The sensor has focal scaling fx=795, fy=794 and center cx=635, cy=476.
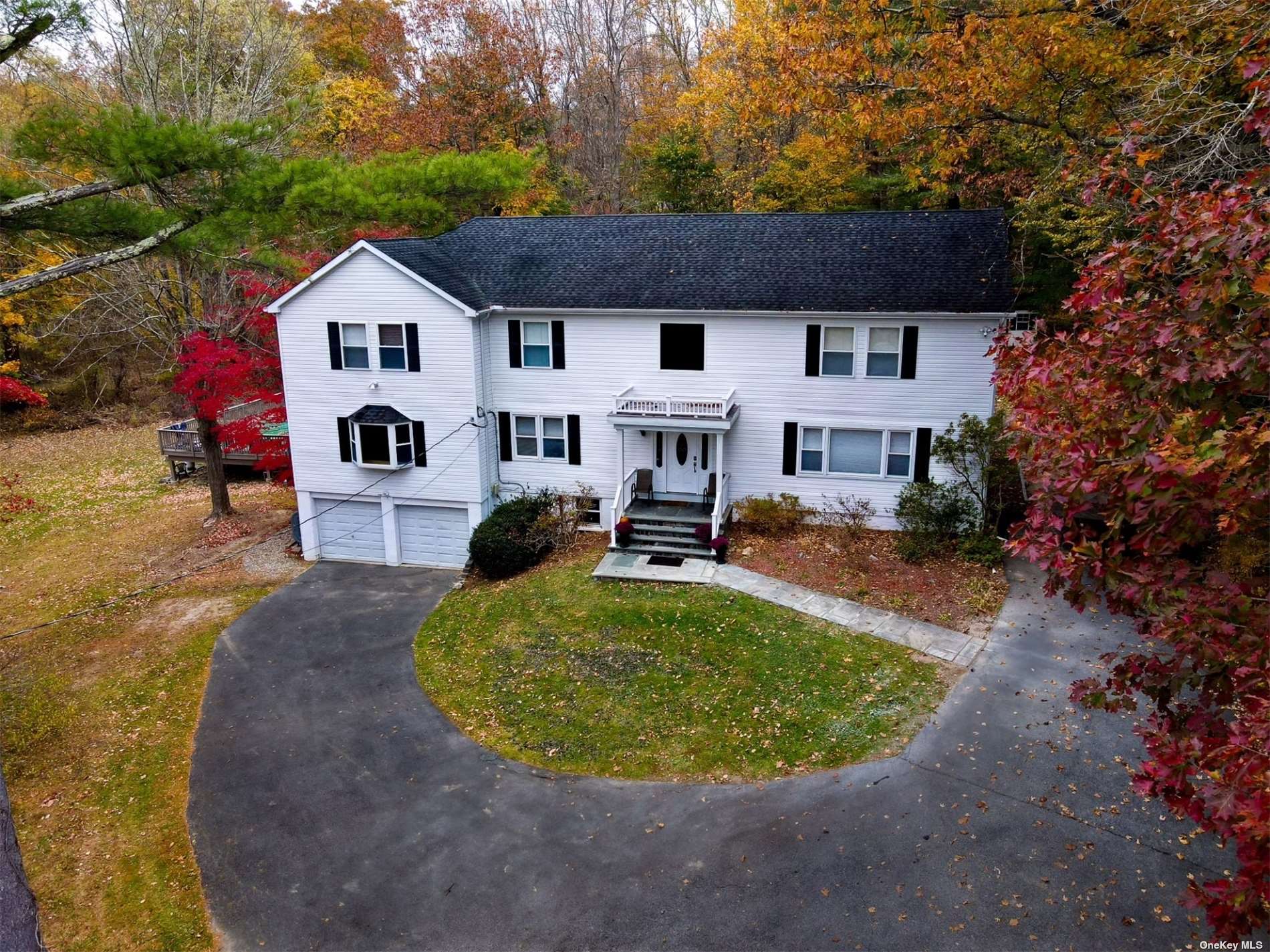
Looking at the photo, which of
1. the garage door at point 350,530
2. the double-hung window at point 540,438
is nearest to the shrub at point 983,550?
the double-hung window at point 540,438

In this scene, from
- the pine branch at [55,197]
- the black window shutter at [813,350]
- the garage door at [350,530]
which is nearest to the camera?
the pine branch at [55,197]

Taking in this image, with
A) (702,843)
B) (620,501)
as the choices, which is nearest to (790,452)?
(620,501)

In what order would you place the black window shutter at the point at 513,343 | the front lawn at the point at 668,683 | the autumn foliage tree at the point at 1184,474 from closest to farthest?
the autumn foliage tree at the point at 1184,474 → the front lawn at the point at 668,683 → the black window shutter at the point at 513,343

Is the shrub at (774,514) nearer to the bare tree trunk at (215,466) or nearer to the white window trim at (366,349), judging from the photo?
the white window trim at (366,349)

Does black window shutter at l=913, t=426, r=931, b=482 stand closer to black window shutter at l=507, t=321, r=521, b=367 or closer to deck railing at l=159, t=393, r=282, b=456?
black window shutter at l=507, t=321, r=521, b=367

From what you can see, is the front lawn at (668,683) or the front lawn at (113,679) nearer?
the front lawn at (113,679)

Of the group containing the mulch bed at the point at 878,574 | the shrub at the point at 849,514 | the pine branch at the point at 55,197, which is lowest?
the mulch bed at the point at 878,574

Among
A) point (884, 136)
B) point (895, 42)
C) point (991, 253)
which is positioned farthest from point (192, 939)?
point (895, 42)

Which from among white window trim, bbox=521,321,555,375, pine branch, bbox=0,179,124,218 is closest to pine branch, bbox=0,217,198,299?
pine branch, bbox=0,179,124,218
